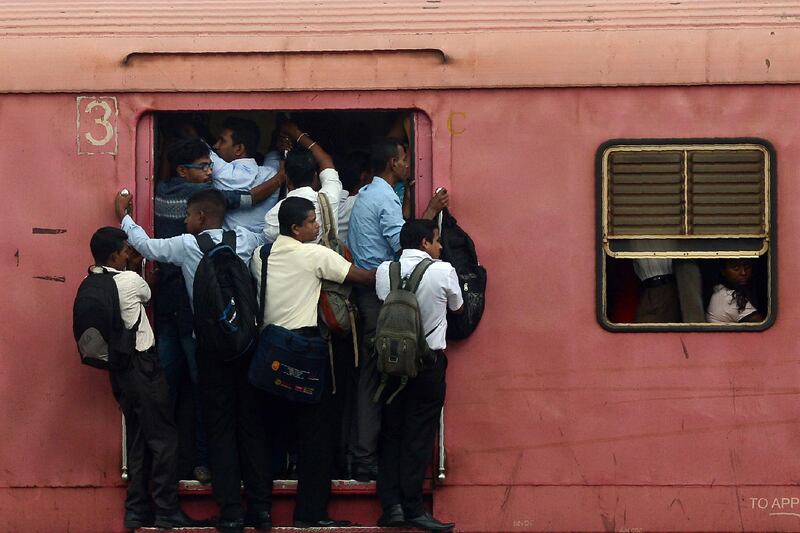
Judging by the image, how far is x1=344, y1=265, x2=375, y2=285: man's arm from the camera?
6988 millimetres

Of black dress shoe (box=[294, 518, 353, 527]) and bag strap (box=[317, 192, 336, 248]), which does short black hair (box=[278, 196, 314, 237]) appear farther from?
black dress shoe (box=[294, 518, 353, 527])

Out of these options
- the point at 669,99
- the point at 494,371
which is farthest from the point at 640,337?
the point at 669,99

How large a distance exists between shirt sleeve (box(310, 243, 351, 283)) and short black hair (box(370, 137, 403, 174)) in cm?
58

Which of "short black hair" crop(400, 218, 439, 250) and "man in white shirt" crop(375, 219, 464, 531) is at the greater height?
"short black hair" crop(400, 218, 439, 250)

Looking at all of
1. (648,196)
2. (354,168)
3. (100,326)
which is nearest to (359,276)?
(354,168)

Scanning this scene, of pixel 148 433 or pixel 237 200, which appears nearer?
pixel 148 433

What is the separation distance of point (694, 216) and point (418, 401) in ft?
5.29

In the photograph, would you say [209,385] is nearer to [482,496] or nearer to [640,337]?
[482,496]

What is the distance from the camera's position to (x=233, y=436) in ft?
23.3

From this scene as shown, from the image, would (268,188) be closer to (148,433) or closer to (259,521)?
(148,433)

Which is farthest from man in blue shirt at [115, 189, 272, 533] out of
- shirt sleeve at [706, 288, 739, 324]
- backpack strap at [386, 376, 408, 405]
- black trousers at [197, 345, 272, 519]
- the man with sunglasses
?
shirt sleeve at [706, 288, 739, 324]

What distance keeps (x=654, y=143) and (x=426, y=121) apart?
112 centimetres

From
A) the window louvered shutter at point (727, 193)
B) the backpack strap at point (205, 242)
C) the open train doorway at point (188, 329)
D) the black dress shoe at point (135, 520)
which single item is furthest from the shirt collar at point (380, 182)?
the black dress shoe at point (135, 520)

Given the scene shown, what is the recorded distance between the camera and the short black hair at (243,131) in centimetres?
758
